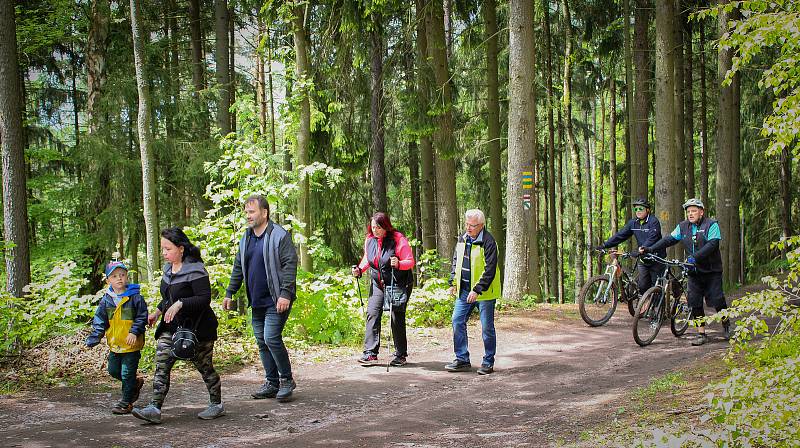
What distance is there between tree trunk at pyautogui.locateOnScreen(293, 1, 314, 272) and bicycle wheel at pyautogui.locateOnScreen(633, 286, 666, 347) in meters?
5.72

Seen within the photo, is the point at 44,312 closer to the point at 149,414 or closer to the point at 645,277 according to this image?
the point at 149,414

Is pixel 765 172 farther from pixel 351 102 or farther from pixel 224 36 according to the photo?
pixel 224 36

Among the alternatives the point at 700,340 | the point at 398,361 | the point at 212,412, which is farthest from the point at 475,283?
the point at 700,340

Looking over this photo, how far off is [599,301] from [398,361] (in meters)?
4.36

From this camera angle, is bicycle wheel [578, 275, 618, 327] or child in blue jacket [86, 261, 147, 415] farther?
bicycle wheel [578, 275, 618, 327]

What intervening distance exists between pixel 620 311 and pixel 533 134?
393 centimetres

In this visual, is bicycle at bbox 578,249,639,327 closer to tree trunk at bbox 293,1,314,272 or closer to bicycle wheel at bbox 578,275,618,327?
bicycle wheel at bbox 578,275,618,327

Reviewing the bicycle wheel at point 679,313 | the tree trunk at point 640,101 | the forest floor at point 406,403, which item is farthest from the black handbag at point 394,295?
the tree trunk at point 640,101

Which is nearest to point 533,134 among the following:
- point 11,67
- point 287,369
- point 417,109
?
point 417,109

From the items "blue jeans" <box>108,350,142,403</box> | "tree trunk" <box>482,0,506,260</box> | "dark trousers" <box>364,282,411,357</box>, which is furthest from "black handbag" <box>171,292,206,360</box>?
"tree trunk" <box>482,0,506,260</box>

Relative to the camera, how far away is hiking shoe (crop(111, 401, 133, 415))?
621cm

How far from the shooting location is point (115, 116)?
16625mm

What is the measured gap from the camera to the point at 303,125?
12.3m

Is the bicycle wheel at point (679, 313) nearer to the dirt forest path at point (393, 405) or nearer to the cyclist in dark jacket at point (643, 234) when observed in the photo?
the dirt forest path at point (393, 405)
